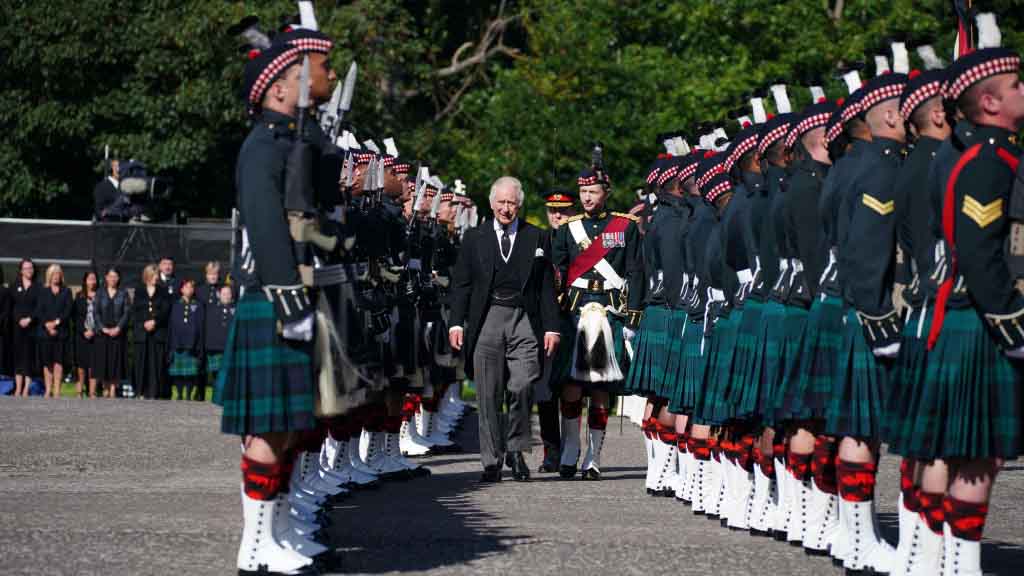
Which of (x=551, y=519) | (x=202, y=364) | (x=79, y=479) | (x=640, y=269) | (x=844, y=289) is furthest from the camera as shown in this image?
(x=202, y=364)

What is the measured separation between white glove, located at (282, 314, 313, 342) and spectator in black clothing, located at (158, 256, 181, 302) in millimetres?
18374

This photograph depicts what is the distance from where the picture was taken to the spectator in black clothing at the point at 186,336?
25.7 m

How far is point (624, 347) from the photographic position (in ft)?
49.4

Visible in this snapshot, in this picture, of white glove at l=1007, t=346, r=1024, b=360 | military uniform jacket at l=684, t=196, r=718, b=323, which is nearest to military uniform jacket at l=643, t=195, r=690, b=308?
military uniform jacket at l=684, t=196, r=718, b=323

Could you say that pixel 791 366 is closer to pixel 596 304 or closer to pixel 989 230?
pixel 989 230

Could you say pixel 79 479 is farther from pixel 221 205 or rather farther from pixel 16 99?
pixel 221 205

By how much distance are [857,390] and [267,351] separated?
272 centimetres

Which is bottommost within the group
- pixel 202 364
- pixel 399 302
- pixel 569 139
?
pixel 202 364

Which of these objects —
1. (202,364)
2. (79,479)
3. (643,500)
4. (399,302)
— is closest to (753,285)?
(643,500)

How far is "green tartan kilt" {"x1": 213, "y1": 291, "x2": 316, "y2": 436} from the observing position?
26.8ft

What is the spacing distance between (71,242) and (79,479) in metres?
15.3

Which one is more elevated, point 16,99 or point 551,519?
point 16,99

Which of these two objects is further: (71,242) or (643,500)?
(71,242)

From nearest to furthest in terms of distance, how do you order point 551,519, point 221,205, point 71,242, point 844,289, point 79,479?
point 844,289
point 551,519
point 79,479
point 71,242
point 221,205
